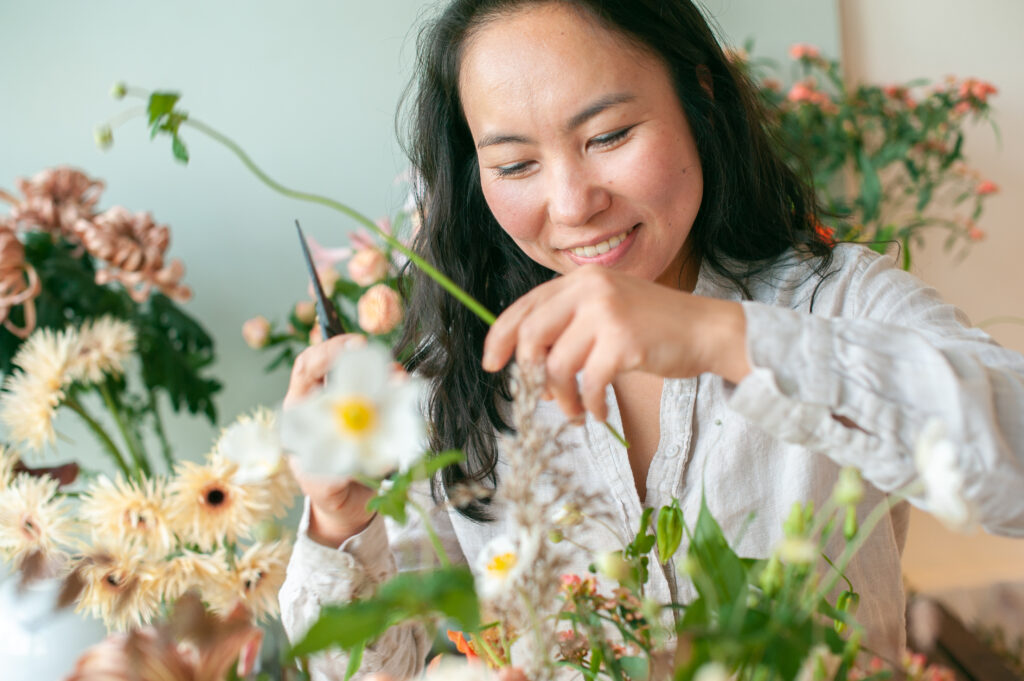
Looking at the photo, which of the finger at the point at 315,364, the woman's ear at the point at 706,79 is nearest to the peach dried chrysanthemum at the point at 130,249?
the finger at the point at 315,364

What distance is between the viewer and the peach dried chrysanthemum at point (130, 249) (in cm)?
107

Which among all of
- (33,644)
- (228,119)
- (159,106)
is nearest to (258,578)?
(33,644)

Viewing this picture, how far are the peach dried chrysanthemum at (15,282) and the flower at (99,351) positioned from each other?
0.07m

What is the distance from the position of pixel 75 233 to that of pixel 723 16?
1294mm

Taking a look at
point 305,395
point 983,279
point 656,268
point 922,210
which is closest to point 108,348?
point 305,395

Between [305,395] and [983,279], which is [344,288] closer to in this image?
[305,395]

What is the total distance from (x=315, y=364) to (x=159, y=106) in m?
0.21

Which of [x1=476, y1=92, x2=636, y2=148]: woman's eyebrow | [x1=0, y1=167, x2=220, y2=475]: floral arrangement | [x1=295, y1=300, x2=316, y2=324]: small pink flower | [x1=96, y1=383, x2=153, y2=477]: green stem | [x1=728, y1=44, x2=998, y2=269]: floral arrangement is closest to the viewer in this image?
[x1=476, y1=92, x2=636, y2=148]: woman's eyebrow

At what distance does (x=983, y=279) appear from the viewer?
188cm

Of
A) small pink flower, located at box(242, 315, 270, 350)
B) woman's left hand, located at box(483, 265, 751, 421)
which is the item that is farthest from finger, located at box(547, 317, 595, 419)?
small pink flower, located at box(242, 315, 270, 350)

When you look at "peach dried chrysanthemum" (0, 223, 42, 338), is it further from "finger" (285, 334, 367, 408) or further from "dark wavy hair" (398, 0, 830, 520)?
"finger" (285, 334, 367, 408)

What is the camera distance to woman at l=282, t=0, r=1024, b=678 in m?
0.45

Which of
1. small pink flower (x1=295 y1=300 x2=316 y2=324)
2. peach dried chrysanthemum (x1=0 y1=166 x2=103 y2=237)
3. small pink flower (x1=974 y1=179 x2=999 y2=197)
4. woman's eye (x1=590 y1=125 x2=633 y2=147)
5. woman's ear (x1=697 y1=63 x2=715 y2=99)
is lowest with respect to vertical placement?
small pink flower (x1=295 y1=300 x2=316 y2=324)

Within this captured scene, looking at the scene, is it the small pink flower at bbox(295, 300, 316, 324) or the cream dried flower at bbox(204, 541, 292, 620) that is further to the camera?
the small pink flower at bbox(295, 300, 316, 324)
